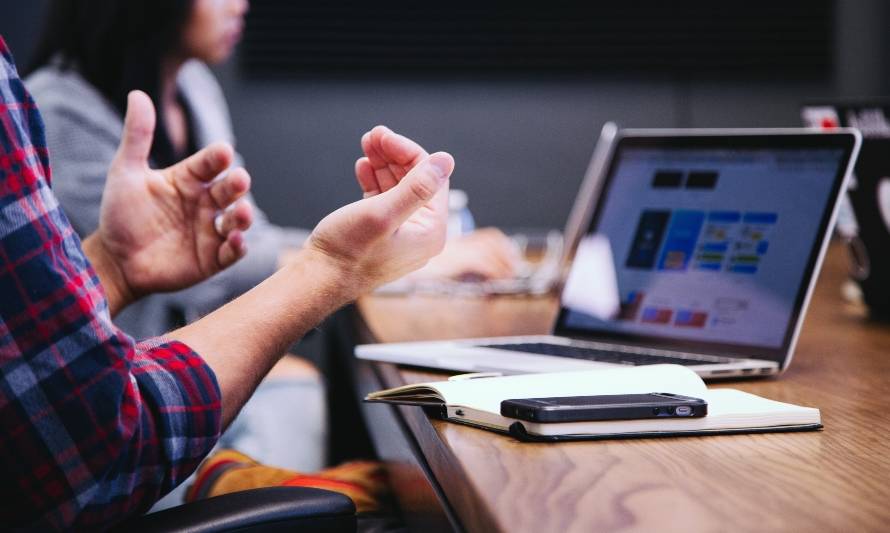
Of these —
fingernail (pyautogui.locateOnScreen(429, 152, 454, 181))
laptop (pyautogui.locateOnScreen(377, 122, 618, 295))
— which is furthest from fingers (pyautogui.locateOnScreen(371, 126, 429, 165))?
laptop (pyautogui.locateOnScreen(377, 122, 618, 295))

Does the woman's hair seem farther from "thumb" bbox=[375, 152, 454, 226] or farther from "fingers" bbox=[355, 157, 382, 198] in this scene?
"thumb" bbox=[375, 152, 454, 226]

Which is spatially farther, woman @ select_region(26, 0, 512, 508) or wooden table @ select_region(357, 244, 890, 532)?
woman @ select_region(26, 0, 512, 508)

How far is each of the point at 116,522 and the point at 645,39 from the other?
3.18 m

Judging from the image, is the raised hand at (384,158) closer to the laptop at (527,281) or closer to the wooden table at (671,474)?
the wooden table at (671,474)

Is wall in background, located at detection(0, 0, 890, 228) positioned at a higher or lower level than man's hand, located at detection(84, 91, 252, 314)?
higher

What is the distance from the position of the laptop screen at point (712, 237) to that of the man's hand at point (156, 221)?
49cm

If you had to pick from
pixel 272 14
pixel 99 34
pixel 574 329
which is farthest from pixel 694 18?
pixel 574 329

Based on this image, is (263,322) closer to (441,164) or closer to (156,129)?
(441,164)

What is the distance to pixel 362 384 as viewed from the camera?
1.41 m

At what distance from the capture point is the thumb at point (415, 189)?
2.95ft

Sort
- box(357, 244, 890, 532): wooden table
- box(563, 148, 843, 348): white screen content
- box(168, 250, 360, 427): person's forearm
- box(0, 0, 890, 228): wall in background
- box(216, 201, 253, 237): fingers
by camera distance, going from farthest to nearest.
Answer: box(0, 0, 890, 228): wall in background, box(216, 201, 253, 237): fingers, box(563, 148, 843, 348): white screen content, box(168, 250, 360, 427): person's forearm, box(357, 244, 890, 532): wooden table

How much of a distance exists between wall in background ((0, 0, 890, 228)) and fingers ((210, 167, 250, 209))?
2.17m

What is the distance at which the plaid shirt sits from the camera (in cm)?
72

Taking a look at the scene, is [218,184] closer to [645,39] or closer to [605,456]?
[605,456]
